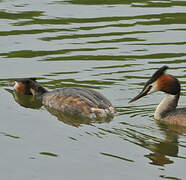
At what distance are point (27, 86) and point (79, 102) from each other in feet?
5.53

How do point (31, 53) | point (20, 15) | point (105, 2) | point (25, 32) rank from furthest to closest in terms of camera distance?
point (105, 2) < point (20, 15) < point (25, 32) < point (31, 53)

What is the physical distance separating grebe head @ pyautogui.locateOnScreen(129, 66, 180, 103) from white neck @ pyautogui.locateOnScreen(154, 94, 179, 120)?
80 mm

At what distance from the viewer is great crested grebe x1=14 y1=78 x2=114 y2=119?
13172 mm

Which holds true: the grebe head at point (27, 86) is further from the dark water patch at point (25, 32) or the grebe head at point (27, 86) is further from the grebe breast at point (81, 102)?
the dark water patch at point (25, 32)

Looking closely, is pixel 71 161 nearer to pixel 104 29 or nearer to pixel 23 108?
pixel 23 108

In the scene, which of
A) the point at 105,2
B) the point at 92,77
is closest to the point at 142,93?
the point at 92,77

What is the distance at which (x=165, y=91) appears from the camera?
44.4 feet

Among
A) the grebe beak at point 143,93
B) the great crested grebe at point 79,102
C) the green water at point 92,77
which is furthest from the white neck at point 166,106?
the great crested grebe at point 79,102

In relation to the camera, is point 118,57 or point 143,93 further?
point 118,57

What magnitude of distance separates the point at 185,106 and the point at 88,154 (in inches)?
121

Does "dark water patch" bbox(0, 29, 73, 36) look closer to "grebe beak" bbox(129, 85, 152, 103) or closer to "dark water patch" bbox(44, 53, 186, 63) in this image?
"dark water patch" bbox(44, 53, 186, 63)

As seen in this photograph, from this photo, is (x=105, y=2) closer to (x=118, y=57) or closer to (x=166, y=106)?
(x=118, y=57)

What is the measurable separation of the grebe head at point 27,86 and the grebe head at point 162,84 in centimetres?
192

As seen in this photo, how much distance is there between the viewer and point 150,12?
19266 millimetres
